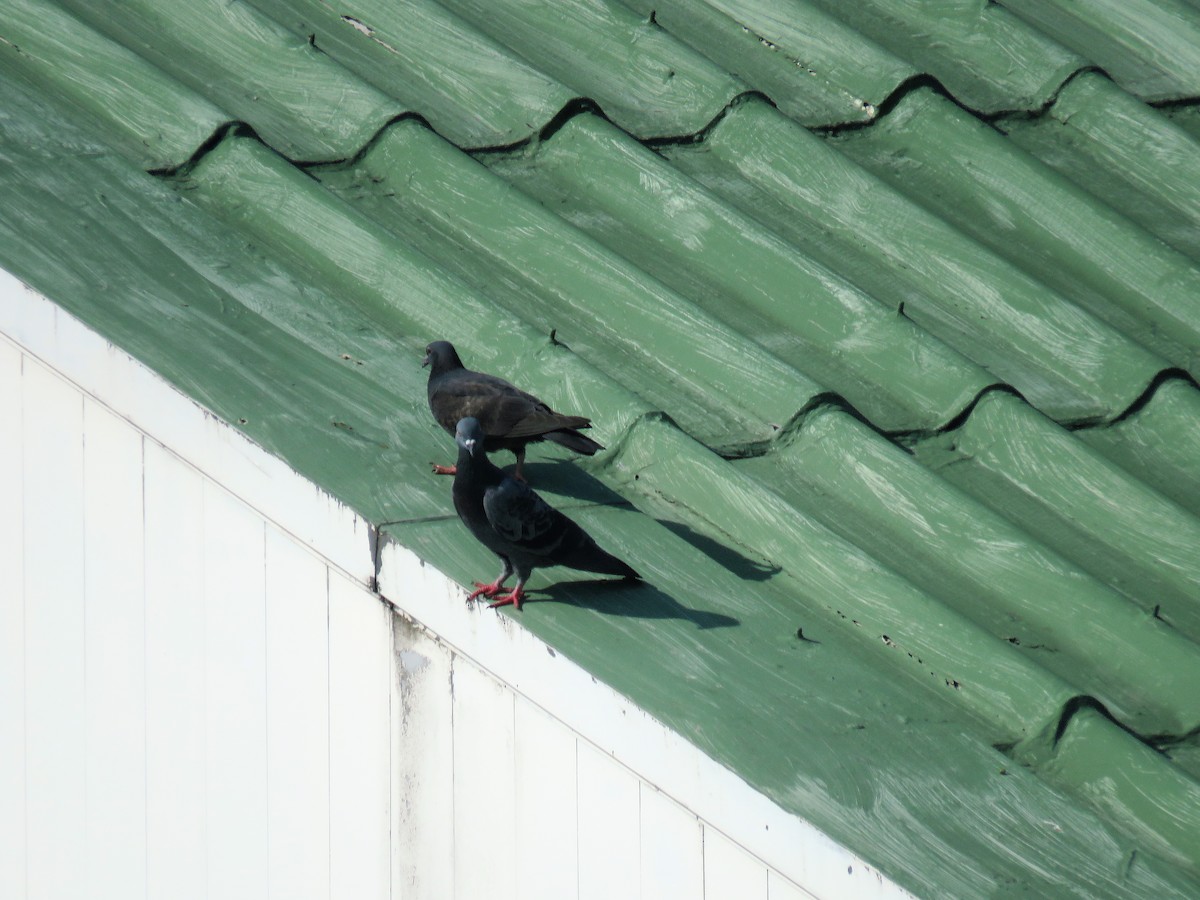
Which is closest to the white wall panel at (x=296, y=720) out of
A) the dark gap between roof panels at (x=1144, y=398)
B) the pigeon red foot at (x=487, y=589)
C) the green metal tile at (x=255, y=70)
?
the pigeon red foot at (x=487, y=589)

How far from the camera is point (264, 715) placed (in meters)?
3.07

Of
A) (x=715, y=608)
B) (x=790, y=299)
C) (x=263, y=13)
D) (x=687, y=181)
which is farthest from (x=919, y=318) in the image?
(x=263, y=13)

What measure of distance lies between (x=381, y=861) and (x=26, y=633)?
1.08 meters

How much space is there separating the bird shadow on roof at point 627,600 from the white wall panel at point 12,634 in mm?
1263

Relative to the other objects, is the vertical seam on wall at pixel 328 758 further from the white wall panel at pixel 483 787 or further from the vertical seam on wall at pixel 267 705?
the white wall panel at pixel 483 787

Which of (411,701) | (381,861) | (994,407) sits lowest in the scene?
(381,861)

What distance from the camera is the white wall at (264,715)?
8.71 ft

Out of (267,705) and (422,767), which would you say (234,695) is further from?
(422,767)

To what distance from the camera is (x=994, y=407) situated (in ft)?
12.7

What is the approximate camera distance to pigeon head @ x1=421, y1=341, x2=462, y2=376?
357cm

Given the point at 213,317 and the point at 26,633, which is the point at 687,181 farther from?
Result: the point at 26,633

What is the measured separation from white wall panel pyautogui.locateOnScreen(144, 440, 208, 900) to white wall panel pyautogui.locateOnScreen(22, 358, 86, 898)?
22 centimetres

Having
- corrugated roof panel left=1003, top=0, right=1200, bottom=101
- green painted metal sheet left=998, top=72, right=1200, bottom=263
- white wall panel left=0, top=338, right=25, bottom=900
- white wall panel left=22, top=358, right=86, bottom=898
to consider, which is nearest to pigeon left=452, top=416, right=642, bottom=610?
white wall panel left=22, top=358, right=86, bottom=898

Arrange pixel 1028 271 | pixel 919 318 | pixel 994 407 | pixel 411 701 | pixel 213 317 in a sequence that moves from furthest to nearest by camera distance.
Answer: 1. pixel 1028 271
2. pixel 919 318
3. pixel 994 407
4. pixel 213 317
5. pixel 411 701
